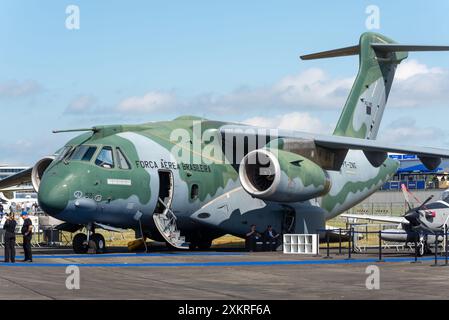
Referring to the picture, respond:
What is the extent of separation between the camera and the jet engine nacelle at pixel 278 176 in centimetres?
2600

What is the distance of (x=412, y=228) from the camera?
26.5 meters

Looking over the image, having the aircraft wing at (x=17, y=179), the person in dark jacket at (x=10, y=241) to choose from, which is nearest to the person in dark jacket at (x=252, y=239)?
the aircraft wing at (x=17, y=179)

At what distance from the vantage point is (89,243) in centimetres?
2511

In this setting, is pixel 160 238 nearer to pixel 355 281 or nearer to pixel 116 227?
pixel 116 227

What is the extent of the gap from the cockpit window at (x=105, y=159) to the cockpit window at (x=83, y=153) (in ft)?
0.80

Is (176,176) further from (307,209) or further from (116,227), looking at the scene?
(307,209)

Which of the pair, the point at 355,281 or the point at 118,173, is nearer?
the point at 355,281

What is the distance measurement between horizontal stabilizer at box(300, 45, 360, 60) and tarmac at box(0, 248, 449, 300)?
9932 millimetres
